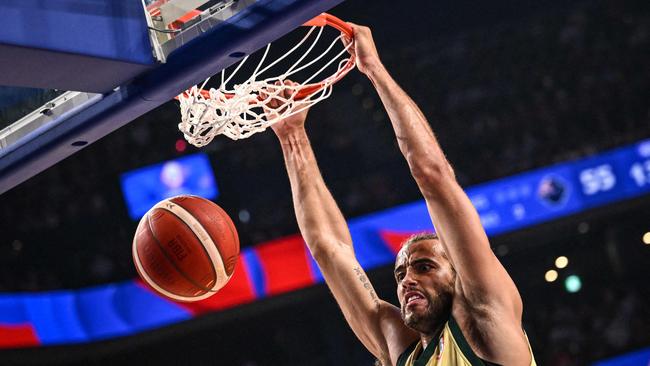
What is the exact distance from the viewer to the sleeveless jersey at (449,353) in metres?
2.22

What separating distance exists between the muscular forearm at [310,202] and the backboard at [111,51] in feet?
3.12

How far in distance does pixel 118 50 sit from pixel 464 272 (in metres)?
1.01

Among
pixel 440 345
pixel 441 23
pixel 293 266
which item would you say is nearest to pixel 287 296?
pixel 293 266

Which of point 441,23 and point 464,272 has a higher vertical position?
point 441,23

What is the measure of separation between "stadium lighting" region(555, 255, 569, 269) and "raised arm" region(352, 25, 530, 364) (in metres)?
5.66

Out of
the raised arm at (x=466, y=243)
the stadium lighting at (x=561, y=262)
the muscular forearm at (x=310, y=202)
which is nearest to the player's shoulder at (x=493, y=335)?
the raised arm at (x=466, y=243)

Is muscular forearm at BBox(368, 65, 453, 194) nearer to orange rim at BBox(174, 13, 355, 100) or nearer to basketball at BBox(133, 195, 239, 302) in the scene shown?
orange rim at BBox(174, 13, 355, 100)

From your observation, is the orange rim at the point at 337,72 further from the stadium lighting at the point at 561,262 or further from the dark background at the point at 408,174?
the stadium lighting at the point at 561,262

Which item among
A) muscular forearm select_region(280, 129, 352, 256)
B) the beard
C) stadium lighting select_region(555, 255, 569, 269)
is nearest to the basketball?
muscular forearm select_region(280, 129, 352, 256)

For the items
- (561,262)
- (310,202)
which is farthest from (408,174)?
(310,202)

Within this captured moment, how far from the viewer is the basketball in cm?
255

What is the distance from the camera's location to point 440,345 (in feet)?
7.74

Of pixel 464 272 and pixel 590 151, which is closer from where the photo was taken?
pixel 464 272

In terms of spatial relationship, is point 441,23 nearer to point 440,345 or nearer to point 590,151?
point 590,151
